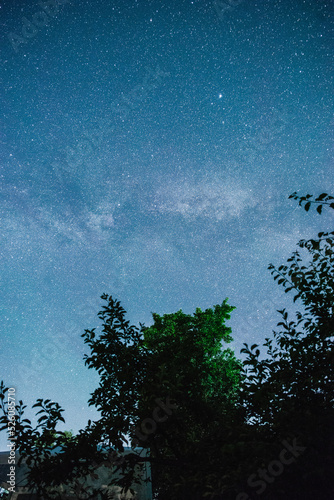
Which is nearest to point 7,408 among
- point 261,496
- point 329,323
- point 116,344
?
point 116,344

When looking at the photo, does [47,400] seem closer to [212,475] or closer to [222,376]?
[212,475]

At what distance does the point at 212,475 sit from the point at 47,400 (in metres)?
2.98

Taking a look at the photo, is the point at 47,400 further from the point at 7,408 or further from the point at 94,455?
the point at 94,455

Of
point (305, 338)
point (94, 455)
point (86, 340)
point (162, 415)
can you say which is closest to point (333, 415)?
point (305, 338)

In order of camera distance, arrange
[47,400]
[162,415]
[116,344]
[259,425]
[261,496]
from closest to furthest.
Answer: [261,496] → [259,425] → [162,415] → [47,400] → [116,344]

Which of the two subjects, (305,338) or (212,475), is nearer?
(212,475)

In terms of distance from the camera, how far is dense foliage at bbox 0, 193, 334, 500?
3.09 meters

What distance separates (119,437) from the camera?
15.2 ft

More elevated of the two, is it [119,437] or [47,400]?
[47,400]

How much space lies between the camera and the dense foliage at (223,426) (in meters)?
3.09

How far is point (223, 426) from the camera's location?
410cm

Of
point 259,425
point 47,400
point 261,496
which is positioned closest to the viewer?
point 261,496

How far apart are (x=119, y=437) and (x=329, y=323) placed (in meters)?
3.59

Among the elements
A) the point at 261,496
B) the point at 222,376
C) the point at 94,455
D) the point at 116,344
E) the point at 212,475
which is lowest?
the point at 261,496
